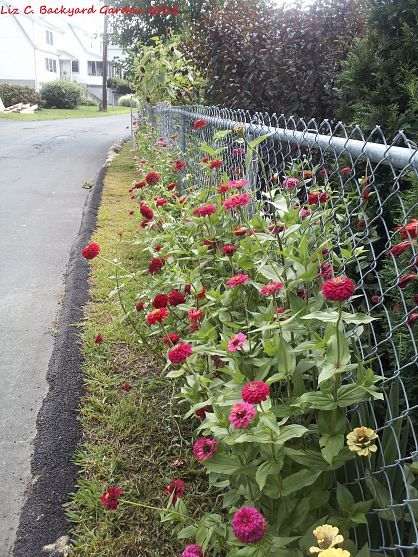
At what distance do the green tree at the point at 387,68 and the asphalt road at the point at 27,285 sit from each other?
2492 millimetres

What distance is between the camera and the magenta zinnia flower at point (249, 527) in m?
1.25

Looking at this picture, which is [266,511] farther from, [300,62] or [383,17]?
[300,62]

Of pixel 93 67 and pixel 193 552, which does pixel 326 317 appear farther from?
pixel 93 67

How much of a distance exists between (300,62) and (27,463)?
4.44 m

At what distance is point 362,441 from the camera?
138cm

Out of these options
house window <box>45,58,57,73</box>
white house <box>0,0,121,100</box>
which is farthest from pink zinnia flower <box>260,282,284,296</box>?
house window <box>45,58,57,73</box>

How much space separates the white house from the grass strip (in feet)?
108

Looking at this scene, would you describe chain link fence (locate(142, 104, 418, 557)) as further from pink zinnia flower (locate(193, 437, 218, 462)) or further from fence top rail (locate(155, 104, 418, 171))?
pink zinnia flower (locate(193, 437, 218, 462))

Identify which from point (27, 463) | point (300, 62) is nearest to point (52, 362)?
point (27, 463)

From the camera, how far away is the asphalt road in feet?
8.24

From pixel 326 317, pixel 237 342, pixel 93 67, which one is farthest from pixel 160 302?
pixel 93 67

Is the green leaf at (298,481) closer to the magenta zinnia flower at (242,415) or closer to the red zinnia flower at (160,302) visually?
the magenta zinnia flower at (242,415)

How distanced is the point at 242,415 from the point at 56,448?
4.75ft

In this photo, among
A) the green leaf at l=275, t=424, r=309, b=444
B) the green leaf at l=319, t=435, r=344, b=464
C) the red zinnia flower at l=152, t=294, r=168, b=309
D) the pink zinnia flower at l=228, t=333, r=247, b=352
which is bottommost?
the green leaf at l=319, t=435, r=344, b=464
